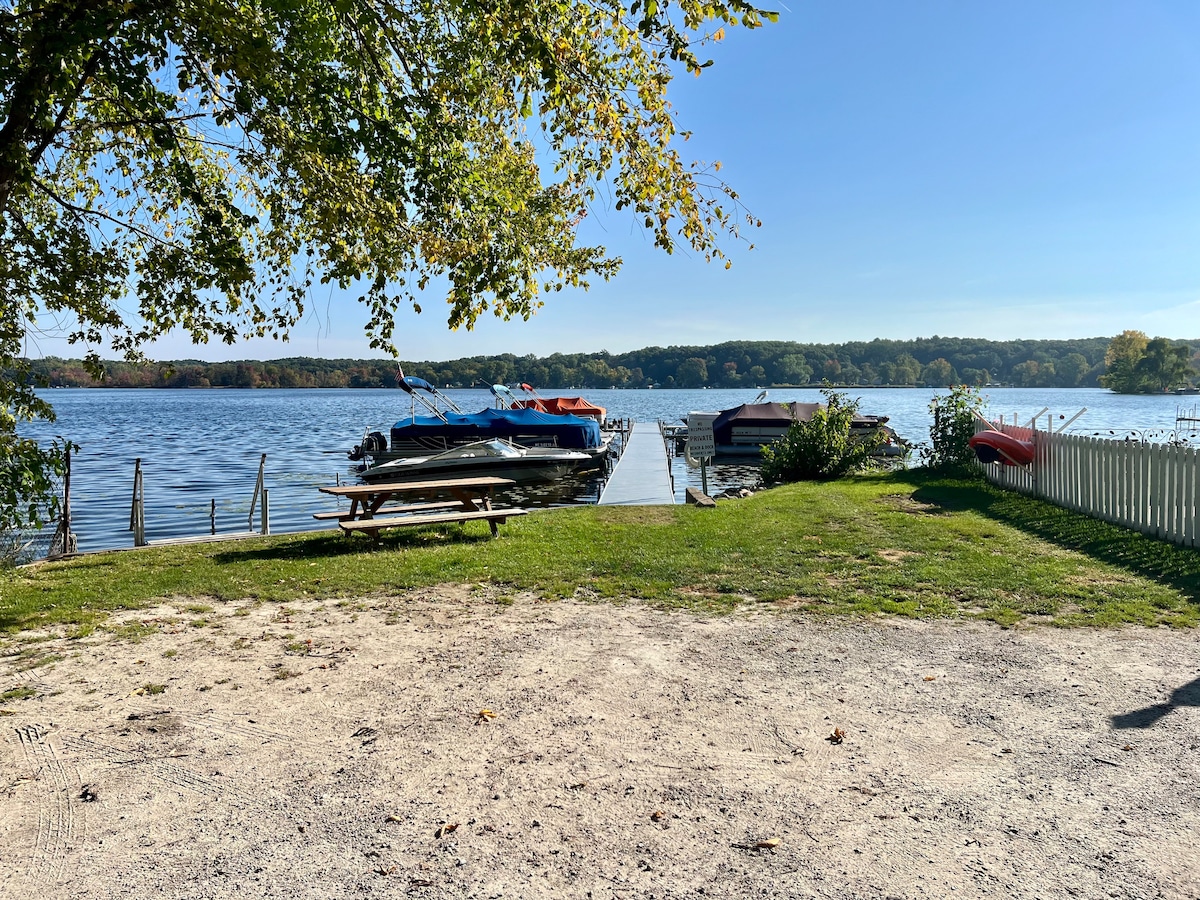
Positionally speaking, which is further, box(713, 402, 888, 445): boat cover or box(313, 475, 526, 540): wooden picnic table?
box(713, 402, 888, 445): boat cover

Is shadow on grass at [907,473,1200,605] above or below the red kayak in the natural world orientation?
below

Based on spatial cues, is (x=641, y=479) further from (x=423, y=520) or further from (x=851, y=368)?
(x=851, y=368)

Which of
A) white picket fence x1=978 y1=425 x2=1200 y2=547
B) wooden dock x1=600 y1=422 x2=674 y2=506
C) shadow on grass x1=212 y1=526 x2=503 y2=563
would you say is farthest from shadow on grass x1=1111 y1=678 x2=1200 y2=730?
wooden dock x1=600 y1=422 x2=674 y2=506

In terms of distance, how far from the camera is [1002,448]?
12984 millimetres

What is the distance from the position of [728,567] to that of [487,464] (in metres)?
15.4

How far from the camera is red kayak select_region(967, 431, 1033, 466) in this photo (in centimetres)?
1258

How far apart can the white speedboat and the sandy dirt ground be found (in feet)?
52.5

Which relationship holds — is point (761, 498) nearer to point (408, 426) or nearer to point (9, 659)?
point (9, 659)

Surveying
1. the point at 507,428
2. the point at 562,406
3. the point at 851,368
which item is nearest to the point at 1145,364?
the point at 851,368

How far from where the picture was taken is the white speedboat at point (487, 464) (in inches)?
866

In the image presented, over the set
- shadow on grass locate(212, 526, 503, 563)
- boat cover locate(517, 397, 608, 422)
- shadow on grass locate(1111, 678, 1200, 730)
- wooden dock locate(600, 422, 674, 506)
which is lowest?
wooden dock locate(600, 422, 674, 506)

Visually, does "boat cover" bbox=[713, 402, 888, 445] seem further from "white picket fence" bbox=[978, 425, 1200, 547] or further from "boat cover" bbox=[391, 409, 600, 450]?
"white picket fence" bbox=[978, 425, 1200, 547]

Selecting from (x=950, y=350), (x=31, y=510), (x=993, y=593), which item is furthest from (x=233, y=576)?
(x=950, y=350)

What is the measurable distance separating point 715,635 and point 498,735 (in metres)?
2.22
